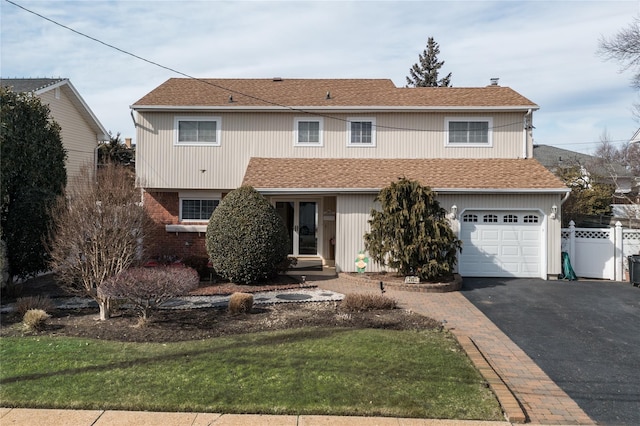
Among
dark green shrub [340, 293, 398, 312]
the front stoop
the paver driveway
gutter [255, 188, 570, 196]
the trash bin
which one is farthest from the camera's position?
gutter [255, 188, 570, 196]

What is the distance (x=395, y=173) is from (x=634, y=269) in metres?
7.84

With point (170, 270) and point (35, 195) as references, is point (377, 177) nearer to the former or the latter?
point (170, 270)

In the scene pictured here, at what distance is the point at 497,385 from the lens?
5570 mm

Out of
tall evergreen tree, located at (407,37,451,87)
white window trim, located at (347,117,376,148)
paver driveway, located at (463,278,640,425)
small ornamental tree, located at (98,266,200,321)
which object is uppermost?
tall evergreen tree, located at (407,37,451,87)

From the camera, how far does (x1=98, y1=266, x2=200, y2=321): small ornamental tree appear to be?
7.80 metres

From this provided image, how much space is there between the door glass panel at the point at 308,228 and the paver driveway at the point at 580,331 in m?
5.64

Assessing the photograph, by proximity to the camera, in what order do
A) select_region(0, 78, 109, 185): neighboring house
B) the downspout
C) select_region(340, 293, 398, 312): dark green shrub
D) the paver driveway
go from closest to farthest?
1. the paver driveway
2. select_region(340, 293, 398, 312): dark green shrub
3. the downspout
4. select_region(0, 78, 109, 185): neighboring house

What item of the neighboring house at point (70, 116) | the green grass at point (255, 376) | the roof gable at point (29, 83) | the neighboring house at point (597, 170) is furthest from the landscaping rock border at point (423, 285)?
the roof gable at point (29, 83)

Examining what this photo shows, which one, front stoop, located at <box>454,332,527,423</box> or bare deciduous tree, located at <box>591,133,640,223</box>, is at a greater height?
bare deciduous tree, located at <box>591,133,640,223</box>

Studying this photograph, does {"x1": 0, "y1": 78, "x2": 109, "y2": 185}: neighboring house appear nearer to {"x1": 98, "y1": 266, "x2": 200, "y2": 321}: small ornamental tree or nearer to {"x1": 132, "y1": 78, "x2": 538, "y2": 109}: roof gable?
{"x1": 132, "y1": 78, "x2": 538, "y2": 109}: roof gable

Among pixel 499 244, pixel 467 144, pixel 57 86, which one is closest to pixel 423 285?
pixel 499 244

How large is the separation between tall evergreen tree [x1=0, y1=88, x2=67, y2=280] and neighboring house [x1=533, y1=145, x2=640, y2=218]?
21.2 metres

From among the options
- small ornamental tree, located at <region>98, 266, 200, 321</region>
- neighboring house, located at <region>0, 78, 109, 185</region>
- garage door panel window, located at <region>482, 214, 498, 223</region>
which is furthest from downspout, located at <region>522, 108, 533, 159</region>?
neighboring house, located at <region>0, 78, 109, 185</region>

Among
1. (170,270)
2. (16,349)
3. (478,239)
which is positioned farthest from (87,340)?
(478,239)
